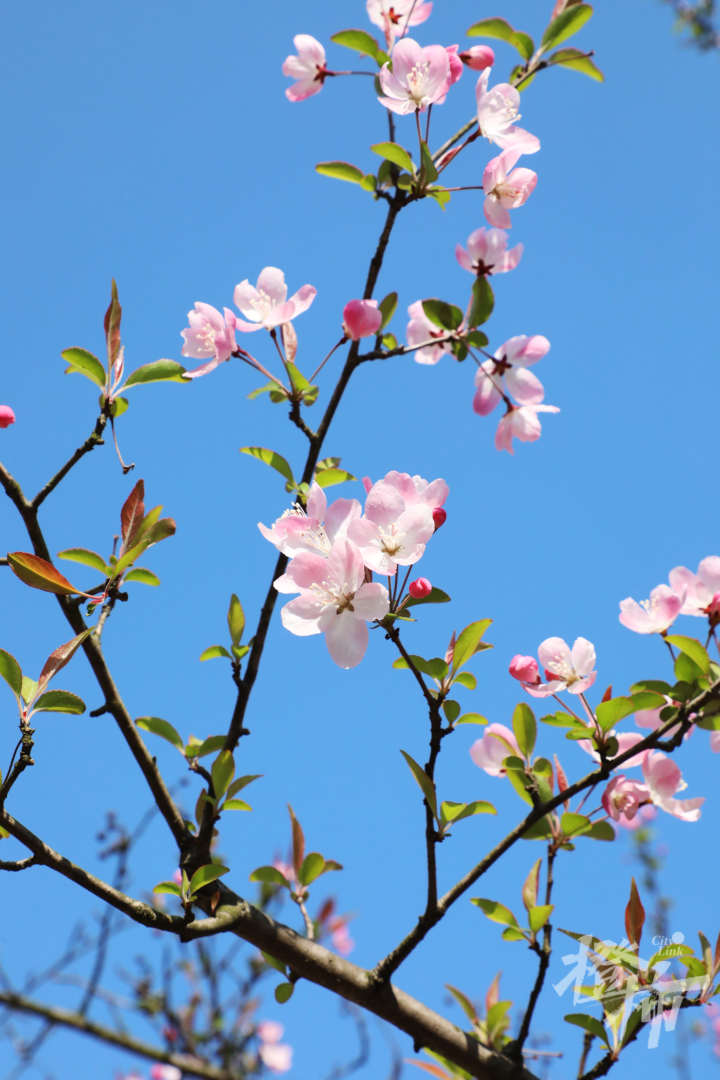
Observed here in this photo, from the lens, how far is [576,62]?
167 cm

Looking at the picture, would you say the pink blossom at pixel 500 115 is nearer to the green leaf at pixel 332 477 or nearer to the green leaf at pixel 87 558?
the green leaf at pixel 332 477

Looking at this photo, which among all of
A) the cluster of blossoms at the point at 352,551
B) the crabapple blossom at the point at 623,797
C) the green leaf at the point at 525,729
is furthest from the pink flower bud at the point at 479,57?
the crabapple blossom at the point at 623,797

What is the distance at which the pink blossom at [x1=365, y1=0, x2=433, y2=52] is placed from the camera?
1.73 m

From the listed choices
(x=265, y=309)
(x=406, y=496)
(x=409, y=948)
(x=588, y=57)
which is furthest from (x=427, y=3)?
(x=409, y=948)

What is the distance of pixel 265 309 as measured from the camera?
162cm

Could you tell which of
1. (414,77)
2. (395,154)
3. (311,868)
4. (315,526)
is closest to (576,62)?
A: (414,77)

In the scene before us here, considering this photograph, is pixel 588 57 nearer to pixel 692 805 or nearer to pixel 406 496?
pixel 406 496

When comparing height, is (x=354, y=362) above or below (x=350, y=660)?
above

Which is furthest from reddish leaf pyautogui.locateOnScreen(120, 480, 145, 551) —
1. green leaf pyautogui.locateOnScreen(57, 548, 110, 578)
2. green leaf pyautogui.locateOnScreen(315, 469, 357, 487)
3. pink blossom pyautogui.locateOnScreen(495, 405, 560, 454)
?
pink blossom pyautogui.locateOnScreen(495, 405, 560, 454)

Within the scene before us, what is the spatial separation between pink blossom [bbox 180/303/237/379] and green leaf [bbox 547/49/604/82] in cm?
91

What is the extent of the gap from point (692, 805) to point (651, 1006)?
1.04 feet

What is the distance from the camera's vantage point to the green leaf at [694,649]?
43.9 inches

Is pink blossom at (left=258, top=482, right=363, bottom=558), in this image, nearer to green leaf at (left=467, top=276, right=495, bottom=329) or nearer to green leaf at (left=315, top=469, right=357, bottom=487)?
green leaf at (left=315, top=469, right=357, bottom=487)

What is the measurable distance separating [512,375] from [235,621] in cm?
77
